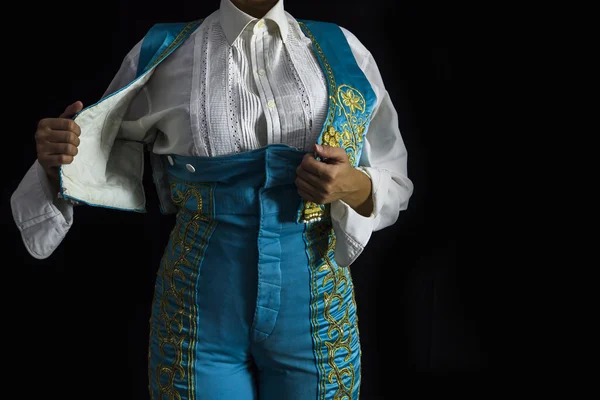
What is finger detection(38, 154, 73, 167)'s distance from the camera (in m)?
1.16

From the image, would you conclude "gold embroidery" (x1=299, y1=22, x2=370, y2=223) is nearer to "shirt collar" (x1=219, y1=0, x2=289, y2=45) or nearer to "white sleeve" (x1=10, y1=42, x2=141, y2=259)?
"shirt collar" (x1=219, y1=0, x2=289, y2=45)

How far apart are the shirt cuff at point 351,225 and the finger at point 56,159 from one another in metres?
0.50

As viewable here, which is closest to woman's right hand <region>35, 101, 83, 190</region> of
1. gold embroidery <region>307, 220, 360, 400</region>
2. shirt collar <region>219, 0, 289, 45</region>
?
shirt collar <region>219, 0, 289, 45</region>

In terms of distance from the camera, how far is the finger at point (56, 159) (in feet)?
3.81

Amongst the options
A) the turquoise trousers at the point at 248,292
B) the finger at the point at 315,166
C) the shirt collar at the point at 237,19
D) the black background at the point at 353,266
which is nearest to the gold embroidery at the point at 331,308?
the turquoise trousers at the point at 248,292

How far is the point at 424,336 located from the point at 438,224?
0.34 m

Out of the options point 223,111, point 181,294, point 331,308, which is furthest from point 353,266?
point 223,111

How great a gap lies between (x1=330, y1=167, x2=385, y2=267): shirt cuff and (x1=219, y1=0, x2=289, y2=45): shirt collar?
13.2 inches

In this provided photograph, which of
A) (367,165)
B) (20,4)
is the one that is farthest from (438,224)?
(20,4)

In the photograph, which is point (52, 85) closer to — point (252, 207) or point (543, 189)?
point (252, 207)

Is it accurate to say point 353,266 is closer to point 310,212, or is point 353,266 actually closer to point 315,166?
point 310,212

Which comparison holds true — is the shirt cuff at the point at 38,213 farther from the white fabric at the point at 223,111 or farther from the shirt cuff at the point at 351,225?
the shirt cuff at the point at 351,225

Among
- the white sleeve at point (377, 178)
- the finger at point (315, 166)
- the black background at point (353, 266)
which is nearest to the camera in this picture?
the finger at point (315, 166)

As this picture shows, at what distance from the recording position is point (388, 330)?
1.93m
